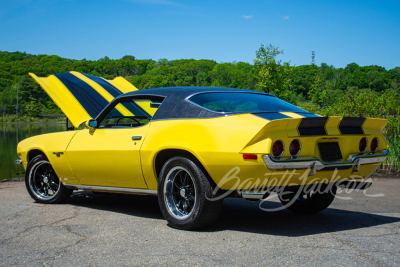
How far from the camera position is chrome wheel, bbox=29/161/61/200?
5469 millimetres

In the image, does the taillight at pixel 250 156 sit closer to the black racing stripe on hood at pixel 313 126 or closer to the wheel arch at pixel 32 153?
the black racing stripe on hood at pixel 313 126

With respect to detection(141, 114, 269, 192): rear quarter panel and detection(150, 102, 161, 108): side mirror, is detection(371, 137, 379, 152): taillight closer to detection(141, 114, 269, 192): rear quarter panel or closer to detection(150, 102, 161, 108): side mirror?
detection(141, 114, 269, 192): rear quarter panel

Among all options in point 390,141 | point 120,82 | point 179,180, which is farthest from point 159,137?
point 390,141

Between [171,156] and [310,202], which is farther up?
[171,156]

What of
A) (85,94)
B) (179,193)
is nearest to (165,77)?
(85,94)

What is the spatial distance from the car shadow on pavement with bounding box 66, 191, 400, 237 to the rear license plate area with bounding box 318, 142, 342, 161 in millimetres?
707

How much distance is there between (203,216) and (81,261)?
1.16 metres

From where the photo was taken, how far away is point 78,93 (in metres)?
7.00

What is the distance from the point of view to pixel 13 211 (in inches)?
187

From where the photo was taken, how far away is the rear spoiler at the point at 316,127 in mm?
3190

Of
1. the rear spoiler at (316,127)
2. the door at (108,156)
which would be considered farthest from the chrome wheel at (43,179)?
the rear spoiler at (316,127)

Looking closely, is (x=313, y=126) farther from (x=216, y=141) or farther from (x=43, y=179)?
(x=43, y=179)

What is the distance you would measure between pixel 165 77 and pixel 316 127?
248 ft

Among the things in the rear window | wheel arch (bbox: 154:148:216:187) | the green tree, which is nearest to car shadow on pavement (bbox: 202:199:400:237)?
wheel arch (bbox: 154:148:216:187)
